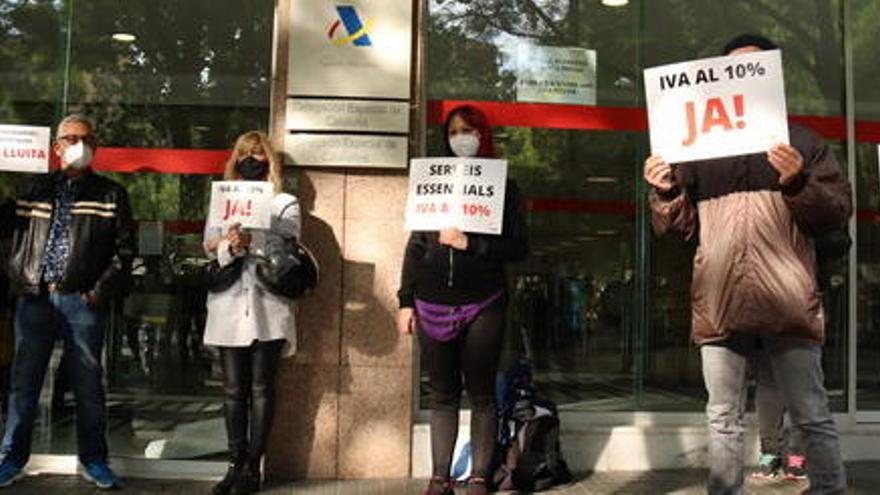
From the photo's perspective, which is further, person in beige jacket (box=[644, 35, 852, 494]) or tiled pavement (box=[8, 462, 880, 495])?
tiled pavement (box=[8, 462, 880, 495])

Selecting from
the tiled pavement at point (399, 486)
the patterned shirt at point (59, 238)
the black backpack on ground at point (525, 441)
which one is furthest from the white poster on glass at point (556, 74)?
the patterned shirt at point (59, 238)

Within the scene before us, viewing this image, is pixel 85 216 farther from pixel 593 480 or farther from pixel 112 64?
pixel 593 480

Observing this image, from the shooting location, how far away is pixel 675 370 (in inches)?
261

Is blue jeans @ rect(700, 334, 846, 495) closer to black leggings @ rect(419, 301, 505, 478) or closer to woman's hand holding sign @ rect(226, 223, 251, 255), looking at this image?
black leggings @ rect(419, 301, 505, 478)

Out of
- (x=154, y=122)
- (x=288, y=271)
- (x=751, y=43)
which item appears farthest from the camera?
(x=154, y=122)

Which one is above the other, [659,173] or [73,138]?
[73,138]

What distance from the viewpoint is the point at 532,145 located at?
658cm

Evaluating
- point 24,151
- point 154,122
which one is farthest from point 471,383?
point 24,151

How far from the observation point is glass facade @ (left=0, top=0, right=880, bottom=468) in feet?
20.5

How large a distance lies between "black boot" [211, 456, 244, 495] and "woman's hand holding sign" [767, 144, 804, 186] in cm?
327

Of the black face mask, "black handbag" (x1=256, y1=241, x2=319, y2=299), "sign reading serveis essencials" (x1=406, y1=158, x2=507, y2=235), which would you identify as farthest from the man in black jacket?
"sign reading serveis essencials" (x1=406, y1=158, x2=507, y2=235)

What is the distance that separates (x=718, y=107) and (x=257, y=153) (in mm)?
2678

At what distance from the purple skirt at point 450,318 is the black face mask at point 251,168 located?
131cm

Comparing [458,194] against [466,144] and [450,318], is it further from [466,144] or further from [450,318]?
[450,318]
